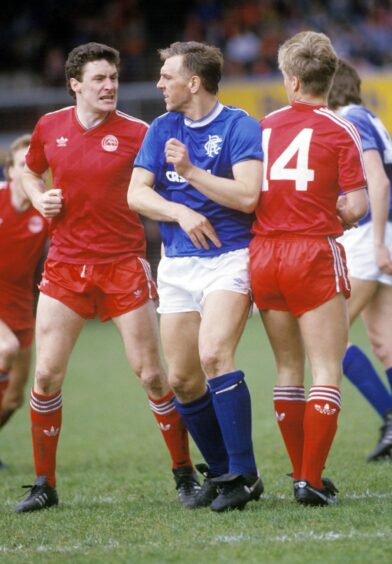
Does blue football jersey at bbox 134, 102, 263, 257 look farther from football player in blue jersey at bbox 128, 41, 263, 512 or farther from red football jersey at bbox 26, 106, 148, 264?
red football jersey at bbox 26, 106, 148, 264

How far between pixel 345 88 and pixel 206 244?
6.75 ft

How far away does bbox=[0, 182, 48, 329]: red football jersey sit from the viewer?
7.63 meters

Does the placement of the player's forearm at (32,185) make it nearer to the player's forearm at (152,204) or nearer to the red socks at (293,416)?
the player's forearm at (152,204)

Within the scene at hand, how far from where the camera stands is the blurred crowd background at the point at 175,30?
20500 mm

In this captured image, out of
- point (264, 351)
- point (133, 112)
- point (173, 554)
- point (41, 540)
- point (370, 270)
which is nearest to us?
point (173, 554)

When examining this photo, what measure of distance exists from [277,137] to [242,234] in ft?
1.66

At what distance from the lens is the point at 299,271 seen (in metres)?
5.09

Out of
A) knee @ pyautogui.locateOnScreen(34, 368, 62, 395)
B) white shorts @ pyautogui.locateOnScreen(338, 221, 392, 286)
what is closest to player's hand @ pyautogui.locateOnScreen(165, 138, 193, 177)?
knee @ pyautogui.locateOnScreen(34, 368, 62, 395)

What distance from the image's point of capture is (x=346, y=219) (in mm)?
5172

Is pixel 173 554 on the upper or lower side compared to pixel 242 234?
lower

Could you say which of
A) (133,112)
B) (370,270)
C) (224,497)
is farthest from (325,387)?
(133,112)

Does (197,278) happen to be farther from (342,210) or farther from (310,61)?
(310,61)

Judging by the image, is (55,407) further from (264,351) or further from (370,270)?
(264,351)

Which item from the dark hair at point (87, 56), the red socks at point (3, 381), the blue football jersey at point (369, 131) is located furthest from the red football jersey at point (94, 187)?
the red socks at point (3, 381)
